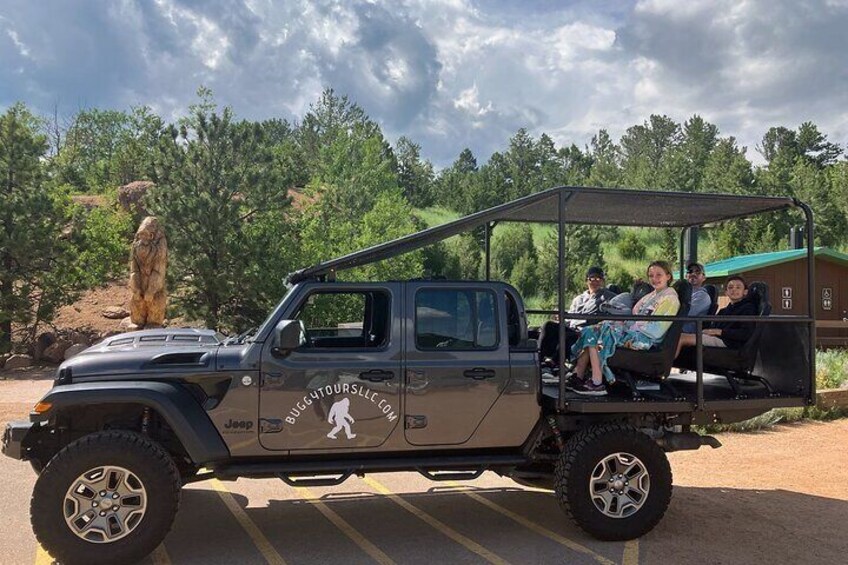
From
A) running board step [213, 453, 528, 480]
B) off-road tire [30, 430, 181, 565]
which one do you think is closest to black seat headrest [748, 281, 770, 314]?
running board step [213, 453, 528, 480]

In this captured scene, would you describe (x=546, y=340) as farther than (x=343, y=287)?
Yes

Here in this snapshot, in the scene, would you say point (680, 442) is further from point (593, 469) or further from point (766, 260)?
point (766, 260)

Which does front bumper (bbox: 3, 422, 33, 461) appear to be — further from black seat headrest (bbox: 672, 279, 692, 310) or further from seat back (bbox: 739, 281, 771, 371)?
seat back (bbox: 739, 281, 771, 371)

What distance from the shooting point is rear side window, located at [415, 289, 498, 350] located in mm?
5520

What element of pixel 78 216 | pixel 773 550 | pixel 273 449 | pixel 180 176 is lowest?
pixel 773 550

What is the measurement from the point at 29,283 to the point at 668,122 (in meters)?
73.4

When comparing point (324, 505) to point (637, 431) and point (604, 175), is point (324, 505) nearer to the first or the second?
point (637, 431)

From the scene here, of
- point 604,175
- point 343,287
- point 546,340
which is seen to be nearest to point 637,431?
point 546,340

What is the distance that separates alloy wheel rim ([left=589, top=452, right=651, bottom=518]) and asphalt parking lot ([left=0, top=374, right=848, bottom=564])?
28 cm

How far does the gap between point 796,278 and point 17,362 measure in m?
22.9

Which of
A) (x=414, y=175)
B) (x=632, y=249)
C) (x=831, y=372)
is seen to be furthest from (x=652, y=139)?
(x=831, y=372)

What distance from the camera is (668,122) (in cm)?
7906

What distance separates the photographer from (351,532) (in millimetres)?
5730

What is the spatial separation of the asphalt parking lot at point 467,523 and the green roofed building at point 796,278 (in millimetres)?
14857
